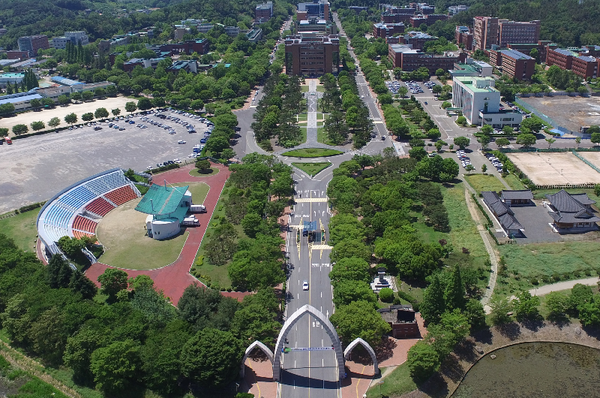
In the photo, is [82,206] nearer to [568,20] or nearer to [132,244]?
[132,244]

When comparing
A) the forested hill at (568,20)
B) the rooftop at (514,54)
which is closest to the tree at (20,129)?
the rooftop at (514,54)

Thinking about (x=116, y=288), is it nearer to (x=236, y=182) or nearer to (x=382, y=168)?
(x=236, y=182)

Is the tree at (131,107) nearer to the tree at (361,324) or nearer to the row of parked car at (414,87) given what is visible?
the row of parked car at (414,87)

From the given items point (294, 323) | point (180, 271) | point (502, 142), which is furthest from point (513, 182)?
point (294, 323)

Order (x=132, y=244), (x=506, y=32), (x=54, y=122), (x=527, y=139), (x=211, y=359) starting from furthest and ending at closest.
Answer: (x=506, y=32) → (x=54, y=122) → (x=527, y=139) → (x=132, y=244) → (x=211, y=359)

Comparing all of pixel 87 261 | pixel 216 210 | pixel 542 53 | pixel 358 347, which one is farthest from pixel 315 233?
pixel 542 53

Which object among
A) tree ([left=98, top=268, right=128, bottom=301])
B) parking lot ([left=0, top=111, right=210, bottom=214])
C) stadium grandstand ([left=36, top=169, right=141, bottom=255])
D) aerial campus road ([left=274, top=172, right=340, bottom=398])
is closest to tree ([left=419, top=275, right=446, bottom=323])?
aerial campus road ([left=274, top=172, right=340, bottom=398])

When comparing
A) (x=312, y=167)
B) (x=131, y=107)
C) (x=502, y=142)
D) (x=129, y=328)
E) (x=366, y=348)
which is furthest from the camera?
(x=131, y=107)
